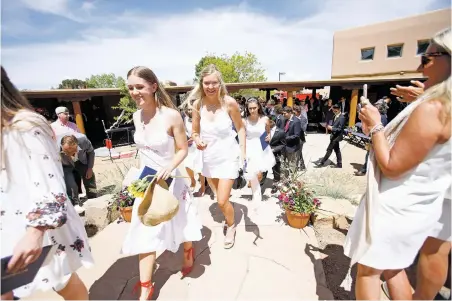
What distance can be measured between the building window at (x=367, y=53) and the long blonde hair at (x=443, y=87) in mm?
23733

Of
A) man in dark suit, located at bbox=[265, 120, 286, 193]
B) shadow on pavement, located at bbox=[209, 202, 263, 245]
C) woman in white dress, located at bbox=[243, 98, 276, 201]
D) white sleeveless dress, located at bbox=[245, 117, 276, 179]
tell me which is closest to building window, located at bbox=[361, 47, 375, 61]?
man in dark suit, located at bbox=[265, 120, 286, 193]

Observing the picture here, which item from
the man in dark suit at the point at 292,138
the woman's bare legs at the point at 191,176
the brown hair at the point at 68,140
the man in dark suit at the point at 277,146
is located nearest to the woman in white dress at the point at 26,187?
the brown hair at the point at 68,140

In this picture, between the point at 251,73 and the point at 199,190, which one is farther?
the point at 251,73

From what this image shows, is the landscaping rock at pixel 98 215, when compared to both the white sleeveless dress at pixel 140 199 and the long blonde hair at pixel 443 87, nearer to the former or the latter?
the white sleeveless dress at pixel 140 199

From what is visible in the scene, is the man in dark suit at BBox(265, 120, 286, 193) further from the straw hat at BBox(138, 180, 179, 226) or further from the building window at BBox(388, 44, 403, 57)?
the building window at BBox(388, 44, 403, 57)

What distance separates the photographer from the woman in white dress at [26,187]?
3.62 ft

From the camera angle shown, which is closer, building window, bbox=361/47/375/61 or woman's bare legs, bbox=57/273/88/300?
woman's bare legs, bbox=57/273/88/300

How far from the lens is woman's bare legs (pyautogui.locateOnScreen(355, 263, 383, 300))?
4.67ft

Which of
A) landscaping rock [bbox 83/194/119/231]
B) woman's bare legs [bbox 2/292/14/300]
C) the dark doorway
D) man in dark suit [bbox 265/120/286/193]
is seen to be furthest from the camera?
the dark doorway

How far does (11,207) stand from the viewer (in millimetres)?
1161

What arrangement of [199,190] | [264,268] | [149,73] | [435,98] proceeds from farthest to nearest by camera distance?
[199,190] → [264,268] → [149,73] → [435,98]

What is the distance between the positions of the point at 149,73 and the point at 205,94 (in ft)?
3.50

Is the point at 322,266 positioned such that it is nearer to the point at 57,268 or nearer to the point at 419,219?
the point at 419,219

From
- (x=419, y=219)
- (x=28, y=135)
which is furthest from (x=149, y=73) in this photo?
(x=419, y=219)
